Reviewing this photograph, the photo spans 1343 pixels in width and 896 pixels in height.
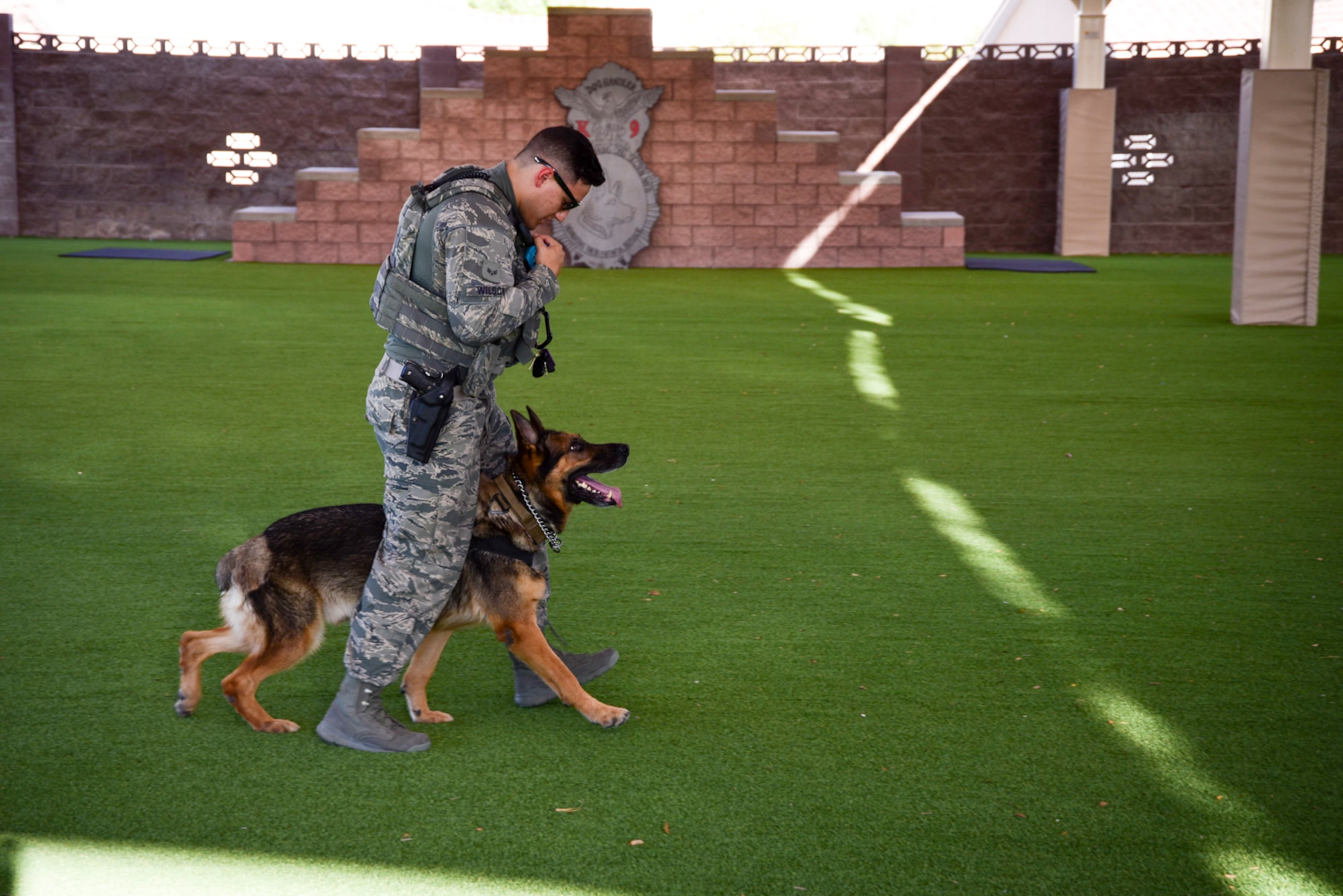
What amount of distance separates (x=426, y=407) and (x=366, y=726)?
90 centimetres

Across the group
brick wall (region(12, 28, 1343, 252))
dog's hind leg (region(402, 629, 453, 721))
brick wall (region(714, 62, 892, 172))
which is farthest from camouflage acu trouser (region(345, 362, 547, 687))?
brick wall (region(714, 62, 892, 172))

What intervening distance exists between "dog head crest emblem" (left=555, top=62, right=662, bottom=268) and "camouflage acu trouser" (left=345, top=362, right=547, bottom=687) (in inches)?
581

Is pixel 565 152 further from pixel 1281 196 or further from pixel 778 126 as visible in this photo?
pixel 778 126

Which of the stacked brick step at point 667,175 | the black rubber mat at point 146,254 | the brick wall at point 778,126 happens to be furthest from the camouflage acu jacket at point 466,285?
the brick wall at point 778,126

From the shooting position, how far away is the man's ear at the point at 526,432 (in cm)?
342

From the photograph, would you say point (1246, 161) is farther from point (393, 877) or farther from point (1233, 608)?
point (393, 877)

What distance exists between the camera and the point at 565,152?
10.4 ft

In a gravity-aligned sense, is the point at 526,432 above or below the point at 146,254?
below

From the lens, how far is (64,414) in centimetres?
731

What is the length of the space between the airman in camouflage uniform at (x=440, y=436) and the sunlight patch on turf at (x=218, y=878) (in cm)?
59

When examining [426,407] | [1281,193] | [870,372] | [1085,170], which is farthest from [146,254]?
[426,407]

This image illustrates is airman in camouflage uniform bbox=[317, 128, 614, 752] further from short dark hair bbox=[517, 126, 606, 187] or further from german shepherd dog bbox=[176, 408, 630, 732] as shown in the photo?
german shepherd dog bbox=[176, 408, 630, 732]

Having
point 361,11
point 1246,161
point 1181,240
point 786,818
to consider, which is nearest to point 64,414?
point 786,818

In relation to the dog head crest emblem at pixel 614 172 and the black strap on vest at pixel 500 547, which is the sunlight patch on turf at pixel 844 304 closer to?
the dog head crest emblem at pixel 614 172
